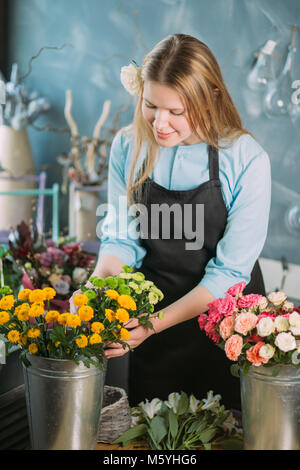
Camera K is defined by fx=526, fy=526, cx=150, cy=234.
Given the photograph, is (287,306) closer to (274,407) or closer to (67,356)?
(274,407)

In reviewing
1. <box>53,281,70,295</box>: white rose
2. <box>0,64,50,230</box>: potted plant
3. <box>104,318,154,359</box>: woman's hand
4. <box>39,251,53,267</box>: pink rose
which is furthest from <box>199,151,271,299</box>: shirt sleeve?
<box>0,64,50,230</box>: potted plant

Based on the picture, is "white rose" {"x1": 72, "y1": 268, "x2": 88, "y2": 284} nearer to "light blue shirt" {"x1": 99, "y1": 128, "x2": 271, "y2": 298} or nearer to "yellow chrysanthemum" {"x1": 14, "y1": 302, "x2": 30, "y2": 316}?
"light blue shirt" {"x1": 99, "y1": 128, "x2": 271, "y2": 298}

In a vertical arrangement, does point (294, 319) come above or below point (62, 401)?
above

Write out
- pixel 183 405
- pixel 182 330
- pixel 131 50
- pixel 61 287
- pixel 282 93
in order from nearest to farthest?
1. pixel 183 405
2. pixel 182 330
3. pixel 61 287
4. pixel 282 93
5. pixel 131 50

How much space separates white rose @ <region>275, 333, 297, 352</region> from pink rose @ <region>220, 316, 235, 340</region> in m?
0.09

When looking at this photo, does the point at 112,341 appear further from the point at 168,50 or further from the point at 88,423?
the point at 168,50

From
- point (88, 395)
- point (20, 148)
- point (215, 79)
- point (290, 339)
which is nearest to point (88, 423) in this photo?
point (88, 395)

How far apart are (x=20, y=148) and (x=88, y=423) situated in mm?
3798

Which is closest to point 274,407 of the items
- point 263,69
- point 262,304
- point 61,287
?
point 262,304

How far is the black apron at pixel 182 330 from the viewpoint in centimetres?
140

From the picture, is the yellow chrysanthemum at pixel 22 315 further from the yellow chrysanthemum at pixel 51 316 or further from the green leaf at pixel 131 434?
the green leaf at pixel 131 434

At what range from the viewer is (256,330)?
93 cm

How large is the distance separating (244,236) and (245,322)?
40 cm

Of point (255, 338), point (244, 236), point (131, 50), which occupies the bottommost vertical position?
point (255, 338)
